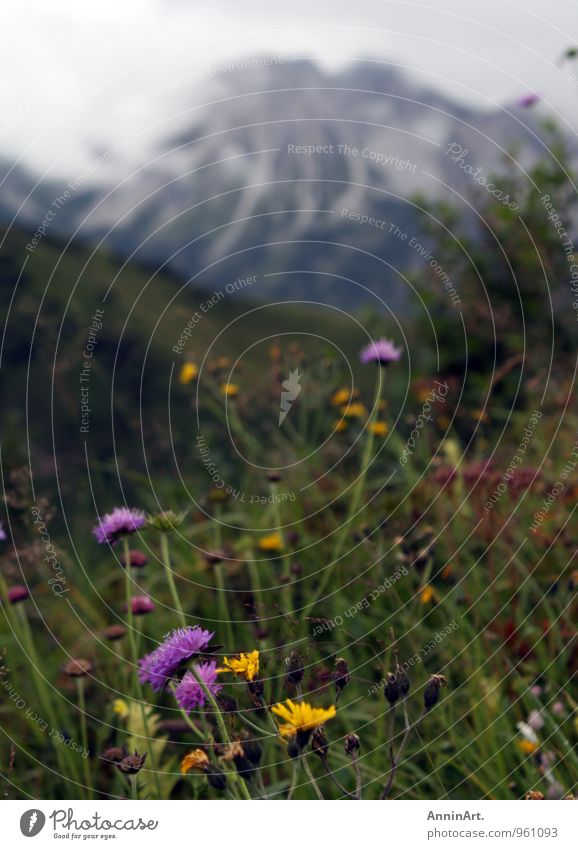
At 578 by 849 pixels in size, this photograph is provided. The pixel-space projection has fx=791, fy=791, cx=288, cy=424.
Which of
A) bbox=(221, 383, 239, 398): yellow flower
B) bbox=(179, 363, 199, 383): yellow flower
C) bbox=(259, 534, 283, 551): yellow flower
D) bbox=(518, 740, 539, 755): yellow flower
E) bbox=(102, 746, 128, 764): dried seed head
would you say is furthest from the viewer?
bbox=(179, 363, 199, 383): yellow flower

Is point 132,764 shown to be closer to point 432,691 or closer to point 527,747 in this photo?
point 432,691

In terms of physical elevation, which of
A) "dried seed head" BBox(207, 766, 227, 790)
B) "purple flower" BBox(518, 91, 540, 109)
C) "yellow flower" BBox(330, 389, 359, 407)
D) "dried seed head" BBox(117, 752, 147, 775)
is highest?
"purple flower" BBox(518, 91, 540, 109)

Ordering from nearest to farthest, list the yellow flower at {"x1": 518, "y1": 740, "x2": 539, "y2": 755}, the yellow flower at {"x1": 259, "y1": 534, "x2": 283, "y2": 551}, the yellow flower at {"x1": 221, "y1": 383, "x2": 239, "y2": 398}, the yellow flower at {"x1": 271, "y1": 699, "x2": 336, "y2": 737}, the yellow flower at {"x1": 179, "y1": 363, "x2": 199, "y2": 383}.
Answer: the yellow flower at {"x1": 271, "y1": 699, "x2": 336, "y2": 737}, the yellow flower at {"x1": 518, "y1": 740, "x2": 539, "y2": 755}, the yellow flower at {"x1": 259, "y1": 534, "x2": 283, "y2": 551}, the yellow flower at {"x1": 221, "y1": 383, "x2": 239, "y2": 398}, the yellow flower at {"x1": 179, "y1": 363, "x2": 199, "y2": 383}

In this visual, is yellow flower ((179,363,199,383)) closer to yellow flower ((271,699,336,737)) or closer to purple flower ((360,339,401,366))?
purple flower ((360,339,401,366))

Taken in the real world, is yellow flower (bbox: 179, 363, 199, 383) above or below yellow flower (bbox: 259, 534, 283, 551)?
above

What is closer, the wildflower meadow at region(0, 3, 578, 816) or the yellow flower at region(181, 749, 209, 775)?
the yellow flower at region(181, 749, 209, 775)

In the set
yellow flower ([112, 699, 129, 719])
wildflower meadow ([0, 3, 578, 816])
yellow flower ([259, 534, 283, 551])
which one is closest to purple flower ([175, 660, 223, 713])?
wildflower meadow ([0, 3, 578, 816])

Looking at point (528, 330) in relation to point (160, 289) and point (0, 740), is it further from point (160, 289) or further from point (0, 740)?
point (160, 289)
